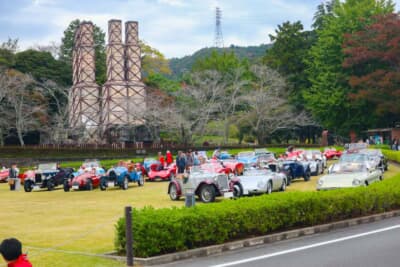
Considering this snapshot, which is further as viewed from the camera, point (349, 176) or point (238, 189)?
point (238, 189)

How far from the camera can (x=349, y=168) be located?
22828 millimetres

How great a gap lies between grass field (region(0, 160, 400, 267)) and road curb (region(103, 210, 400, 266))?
2.33 feet

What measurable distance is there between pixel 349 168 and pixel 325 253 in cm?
1200

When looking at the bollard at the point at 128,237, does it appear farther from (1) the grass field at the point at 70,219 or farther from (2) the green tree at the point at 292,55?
(2) the green tree at the point at 292,55

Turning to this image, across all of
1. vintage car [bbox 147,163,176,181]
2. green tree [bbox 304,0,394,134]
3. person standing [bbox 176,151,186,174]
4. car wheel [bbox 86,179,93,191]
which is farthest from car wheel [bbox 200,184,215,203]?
green tree [bbox 304,0,394,134]

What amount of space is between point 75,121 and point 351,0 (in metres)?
37.4

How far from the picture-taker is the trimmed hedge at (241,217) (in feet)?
37.7

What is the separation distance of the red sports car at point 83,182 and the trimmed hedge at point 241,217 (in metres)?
16.2

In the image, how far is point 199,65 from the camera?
8750 centimetres

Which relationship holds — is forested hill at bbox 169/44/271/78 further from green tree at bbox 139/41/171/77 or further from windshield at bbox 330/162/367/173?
windshield at bbox 330/162/367/173

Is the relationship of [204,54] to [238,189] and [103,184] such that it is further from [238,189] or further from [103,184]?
[238,189]

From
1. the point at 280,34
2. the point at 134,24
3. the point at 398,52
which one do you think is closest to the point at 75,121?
the point at 134,24

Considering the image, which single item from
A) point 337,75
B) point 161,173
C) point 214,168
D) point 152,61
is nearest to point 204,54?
point 152,61

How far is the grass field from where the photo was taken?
11836 millimetres
